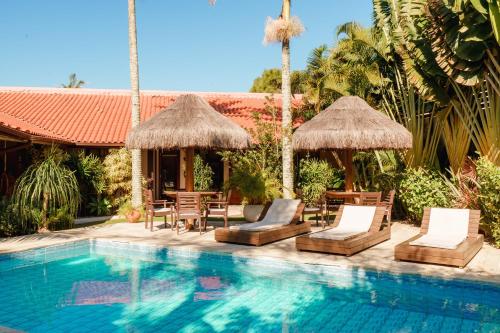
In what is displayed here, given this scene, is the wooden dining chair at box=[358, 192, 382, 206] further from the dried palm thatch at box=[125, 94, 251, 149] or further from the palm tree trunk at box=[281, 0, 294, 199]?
the palm tree trunk at box=[281, 0, 294, 199]

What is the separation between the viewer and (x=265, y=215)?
11.1 m

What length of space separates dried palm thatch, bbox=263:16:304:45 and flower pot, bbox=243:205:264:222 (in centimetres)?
581

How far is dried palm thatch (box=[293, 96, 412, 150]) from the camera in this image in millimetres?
11125

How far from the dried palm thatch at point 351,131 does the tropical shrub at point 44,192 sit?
6.50m

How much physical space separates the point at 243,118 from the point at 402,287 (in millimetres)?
15526

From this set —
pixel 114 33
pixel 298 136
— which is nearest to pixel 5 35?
pixel 114 33

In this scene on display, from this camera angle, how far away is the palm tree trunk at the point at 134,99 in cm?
1502

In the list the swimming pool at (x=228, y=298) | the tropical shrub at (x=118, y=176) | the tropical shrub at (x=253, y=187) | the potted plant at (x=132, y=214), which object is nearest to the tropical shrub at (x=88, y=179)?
the tropical shrub at (x=118, y=176)

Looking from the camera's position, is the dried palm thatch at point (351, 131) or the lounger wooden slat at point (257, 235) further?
the dried palm thatch at point (351, 131)

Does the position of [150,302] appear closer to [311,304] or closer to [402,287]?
[311,304]

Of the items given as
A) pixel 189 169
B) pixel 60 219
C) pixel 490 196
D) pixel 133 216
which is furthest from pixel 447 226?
pixel 60 219

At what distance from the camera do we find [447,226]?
852cm

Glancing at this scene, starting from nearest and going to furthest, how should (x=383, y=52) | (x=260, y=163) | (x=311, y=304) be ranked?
(x=311, y=304), (x=383, y=52), (x=260, y=163)

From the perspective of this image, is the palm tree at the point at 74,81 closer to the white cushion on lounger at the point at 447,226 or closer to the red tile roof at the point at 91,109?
the red tile roof at the point at 91,109
